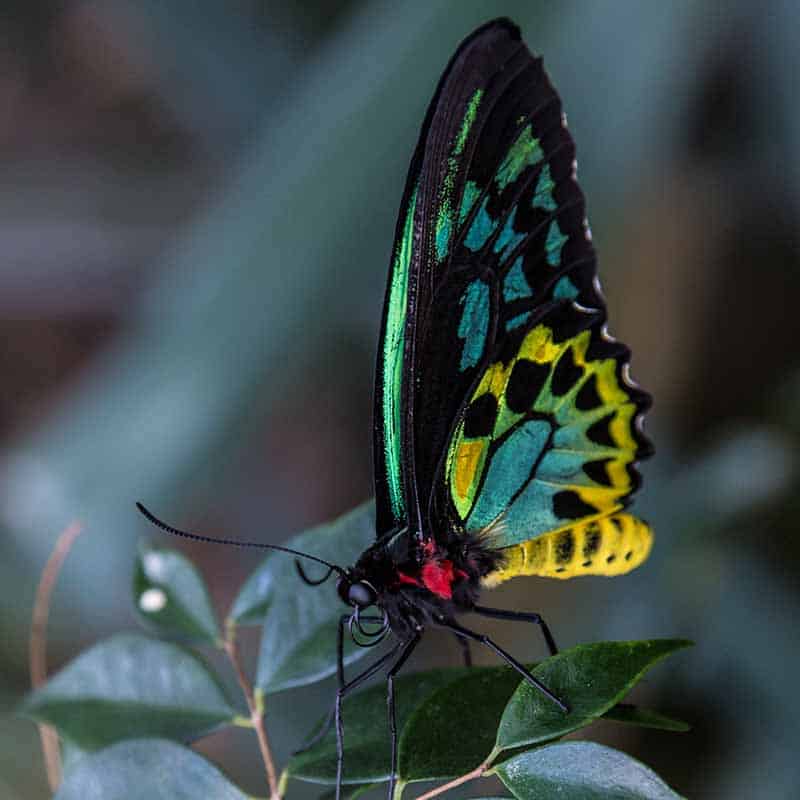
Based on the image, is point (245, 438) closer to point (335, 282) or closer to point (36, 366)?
point (335, 282)

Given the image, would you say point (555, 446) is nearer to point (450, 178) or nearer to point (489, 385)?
point (489, 385)

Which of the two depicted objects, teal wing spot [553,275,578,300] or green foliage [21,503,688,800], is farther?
teal wing spot [553,275,578,300]

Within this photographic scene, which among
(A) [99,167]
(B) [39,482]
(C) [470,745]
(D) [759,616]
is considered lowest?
(D) [759,616]

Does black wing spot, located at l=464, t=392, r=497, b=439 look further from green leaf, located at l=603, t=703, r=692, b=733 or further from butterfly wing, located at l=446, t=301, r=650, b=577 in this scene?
green leaf, located at l=603, t=703, r=692, b=733

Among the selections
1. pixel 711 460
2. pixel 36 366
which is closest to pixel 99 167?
pixel 36 366

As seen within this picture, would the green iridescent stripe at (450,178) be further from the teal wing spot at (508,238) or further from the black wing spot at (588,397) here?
the black wing spot at (588,397)

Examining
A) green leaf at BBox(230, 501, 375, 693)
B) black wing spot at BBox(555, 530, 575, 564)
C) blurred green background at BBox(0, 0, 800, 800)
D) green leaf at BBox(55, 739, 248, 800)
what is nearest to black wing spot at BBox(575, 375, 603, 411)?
black wing spot at BBox(555, 530, 575, 564)
